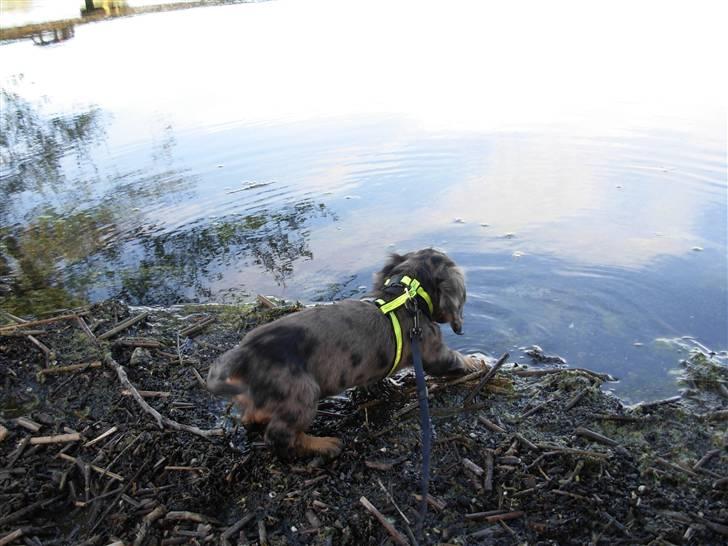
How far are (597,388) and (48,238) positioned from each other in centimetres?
830

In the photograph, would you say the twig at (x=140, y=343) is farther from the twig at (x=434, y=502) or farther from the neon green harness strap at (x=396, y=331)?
the twig at (x=434, y=502)

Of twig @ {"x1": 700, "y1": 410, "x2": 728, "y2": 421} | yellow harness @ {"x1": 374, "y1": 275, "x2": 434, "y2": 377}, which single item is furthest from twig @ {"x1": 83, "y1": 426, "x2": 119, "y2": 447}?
twig @ {"x1": 700, "y1": 410, "x2": 728, "y2": 421}

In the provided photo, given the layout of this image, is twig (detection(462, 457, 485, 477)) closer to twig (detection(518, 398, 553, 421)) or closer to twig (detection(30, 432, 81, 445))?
twig (detection(518, 398, 553, 421))

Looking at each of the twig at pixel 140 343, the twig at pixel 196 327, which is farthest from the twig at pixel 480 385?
the twig at pixel 140 343

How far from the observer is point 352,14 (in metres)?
28.0

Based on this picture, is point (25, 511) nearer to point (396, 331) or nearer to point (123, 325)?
point (123, 325)

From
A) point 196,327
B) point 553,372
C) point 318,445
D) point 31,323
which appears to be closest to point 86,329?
point 31,323

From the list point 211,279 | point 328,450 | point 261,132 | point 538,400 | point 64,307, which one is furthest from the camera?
point 261,132

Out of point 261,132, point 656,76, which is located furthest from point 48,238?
point 656,76

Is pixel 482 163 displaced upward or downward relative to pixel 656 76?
downward

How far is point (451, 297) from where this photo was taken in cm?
481

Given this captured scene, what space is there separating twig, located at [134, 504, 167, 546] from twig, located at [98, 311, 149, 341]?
8.40ft

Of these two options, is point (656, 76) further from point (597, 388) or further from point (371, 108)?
point (597, 388)

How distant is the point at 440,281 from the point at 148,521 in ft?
9.14
